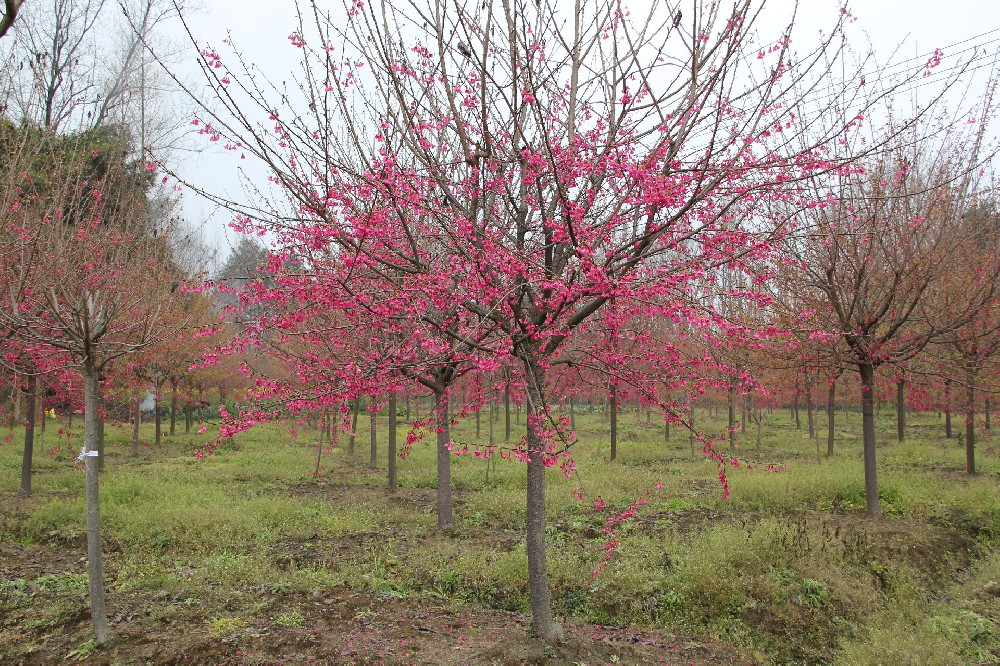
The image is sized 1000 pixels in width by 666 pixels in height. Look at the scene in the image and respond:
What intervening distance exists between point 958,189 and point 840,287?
2.34 metres

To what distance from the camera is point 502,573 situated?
621cm

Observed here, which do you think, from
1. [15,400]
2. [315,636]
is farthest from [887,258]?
[15,400]

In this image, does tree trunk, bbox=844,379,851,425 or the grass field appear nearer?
the grass field

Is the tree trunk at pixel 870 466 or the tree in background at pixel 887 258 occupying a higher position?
the tree in background at pixel 887 258

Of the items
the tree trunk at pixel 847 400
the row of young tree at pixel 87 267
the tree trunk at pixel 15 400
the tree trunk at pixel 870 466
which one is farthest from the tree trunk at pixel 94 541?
the tree trunk at pixel 847 400

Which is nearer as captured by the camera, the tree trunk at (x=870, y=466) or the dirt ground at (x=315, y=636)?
the dirt ground at (x=315, y=636)

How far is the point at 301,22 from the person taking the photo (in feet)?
14.4

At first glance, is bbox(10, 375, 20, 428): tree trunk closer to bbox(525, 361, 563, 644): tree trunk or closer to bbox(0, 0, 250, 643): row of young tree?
bbox(0, 0, 250, 643): row of young tree

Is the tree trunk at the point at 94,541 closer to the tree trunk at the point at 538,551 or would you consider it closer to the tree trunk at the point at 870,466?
the tree trunk at the point at 538,551

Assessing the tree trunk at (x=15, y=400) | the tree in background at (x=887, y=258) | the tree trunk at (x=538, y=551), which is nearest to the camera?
the tree trunk at (x=538, y=551)

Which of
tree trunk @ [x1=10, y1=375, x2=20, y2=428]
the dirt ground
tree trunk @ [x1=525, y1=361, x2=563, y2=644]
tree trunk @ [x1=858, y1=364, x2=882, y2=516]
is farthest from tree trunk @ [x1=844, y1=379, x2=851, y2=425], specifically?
tree trunk @ [x1=10, y1=375, x2=20, y2=428]

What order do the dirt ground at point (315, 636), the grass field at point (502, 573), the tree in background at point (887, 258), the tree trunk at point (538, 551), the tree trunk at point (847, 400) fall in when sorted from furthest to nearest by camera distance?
1. the tree trunk at point (847, 400)
2. the tree in background at point (887, 258)
3. the grass field at point (502, 573)
4. the tree trunk at point (538, 551)
5. the dirt ground at point (315, 636)

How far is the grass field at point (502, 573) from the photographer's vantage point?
464cm

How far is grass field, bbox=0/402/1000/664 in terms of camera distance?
4637 millimetres
